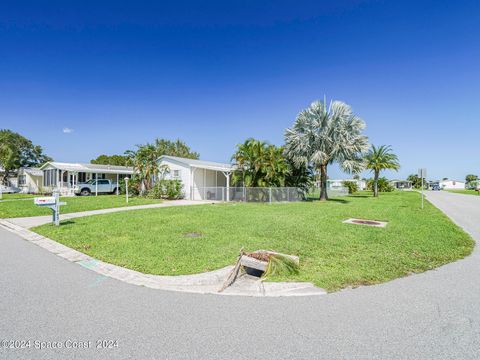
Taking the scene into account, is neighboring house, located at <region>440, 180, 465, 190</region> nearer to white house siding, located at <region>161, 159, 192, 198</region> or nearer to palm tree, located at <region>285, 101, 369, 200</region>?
palm tree, located at <region>285, 101, 369, 200</region>

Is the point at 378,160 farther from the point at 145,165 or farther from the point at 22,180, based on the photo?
the point at 22,180

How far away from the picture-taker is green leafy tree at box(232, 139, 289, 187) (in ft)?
59.7

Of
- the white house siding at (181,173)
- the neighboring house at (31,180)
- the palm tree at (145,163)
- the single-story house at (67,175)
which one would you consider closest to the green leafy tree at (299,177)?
the white house siding at (181,173)

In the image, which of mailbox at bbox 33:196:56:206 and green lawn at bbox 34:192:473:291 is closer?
green lawn at bbox 34:192:473:291

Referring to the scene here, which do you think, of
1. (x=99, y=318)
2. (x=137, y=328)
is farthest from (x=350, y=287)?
(x=99, y=318)

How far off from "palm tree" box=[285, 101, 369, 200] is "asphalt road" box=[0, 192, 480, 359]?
17338 mm

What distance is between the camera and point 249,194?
18547 mm

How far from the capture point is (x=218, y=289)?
13.1 feet

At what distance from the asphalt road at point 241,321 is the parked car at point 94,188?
23.7 metres

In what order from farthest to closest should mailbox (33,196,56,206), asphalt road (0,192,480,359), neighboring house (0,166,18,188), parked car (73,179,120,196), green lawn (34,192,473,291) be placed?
neighboring house (0,166,18,188) < parked car (73,179,120,196) < mailbox (33,196,56,206) < green lawn (34,192,473,291) < asphalt road (0,192,480,359)

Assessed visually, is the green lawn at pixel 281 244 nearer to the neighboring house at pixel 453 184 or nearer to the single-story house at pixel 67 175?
the single-story house at pixel 67 175

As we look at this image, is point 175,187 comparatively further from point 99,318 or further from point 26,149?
point 26,149

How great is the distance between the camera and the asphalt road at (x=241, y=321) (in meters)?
2.49

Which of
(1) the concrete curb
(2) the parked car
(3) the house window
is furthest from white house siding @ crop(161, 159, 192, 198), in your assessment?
(3) the house window
